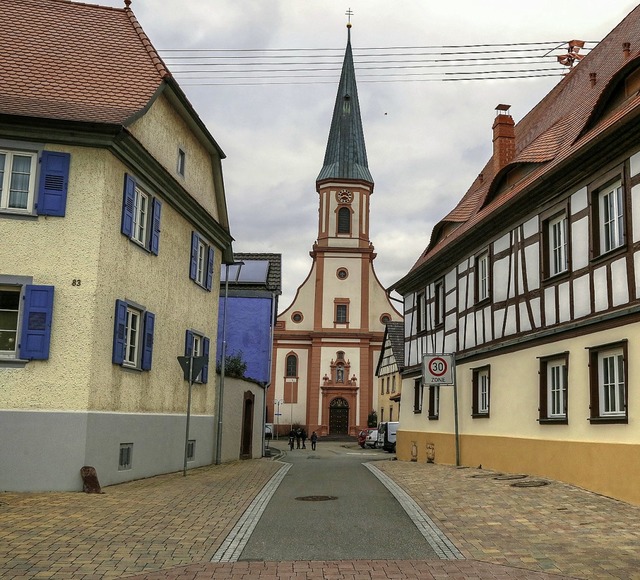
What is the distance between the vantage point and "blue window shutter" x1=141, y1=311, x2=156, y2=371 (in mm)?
15695

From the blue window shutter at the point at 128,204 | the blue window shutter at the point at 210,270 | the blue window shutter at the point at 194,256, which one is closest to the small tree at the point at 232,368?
the blue window shutter at the point at 210,270

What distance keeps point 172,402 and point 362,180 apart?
51282 mm

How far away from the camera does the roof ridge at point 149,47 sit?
16.1 metres

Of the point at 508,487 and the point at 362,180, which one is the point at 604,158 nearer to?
the point at 508,487

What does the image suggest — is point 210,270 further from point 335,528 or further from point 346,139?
point 346,139

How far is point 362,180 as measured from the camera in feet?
220

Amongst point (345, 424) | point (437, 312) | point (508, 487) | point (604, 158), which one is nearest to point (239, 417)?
point (437, 312)

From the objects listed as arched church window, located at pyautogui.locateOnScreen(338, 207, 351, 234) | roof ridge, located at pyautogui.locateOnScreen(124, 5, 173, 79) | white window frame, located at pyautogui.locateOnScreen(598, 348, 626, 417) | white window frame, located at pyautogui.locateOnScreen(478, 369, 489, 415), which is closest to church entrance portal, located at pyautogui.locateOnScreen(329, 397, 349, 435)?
arched church window, located at pyautogui.locateOnScreen(338, 207, 351, 234)

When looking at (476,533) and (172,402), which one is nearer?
(476,533)

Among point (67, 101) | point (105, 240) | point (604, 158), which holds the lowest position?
point (105, 240)

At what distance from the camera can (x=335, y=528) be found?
9.41 metres

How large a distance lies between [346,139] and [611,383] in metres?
58.0

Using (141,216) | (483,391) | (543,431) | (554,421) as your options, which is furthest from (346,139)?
(554,421)

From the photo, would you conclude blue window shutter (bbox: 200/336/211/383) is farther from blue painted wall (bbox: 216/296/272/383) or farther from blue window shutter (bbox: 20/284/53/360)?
blue painted wall (bbox: 216/296/272/383)
